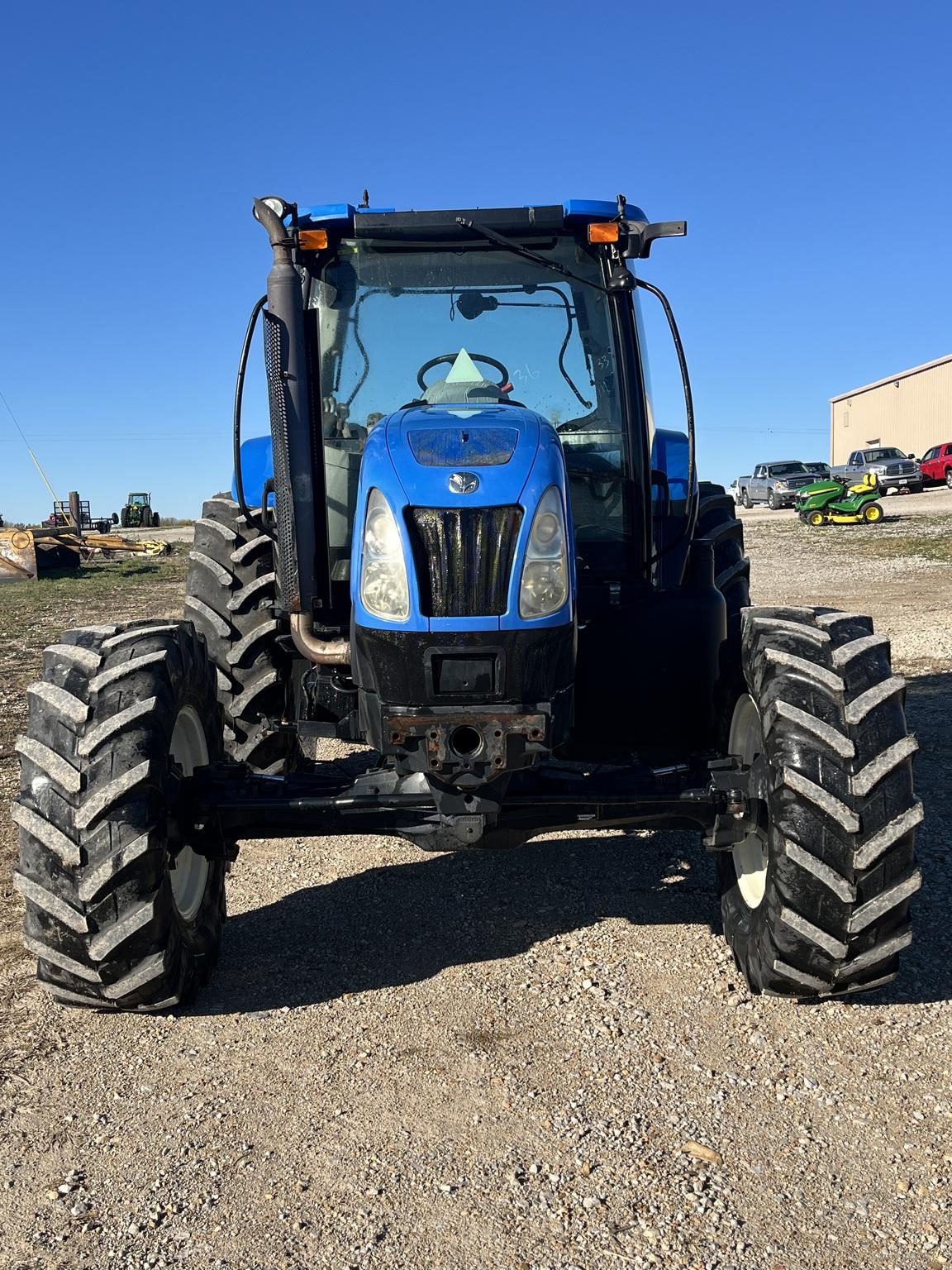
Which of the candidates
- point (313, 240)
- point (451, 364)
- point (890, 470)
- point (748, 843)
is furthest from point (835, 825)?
point (890, 470)

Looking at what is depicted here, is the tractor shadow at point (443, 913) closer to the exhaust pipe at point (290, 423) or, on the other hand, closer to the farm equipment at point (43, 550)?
the exhaust pipe at point (290, 423)

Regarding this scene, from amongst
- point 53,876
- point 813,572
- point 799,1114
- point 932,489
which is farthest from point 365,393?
point 932,489

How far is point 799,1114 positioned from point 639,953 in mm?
1145

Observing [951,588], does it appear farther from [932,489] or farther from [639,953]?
[932,489]

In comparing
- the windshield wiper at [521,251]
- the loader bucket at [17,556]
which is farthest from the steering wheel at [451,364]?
the loader bucket at [17,556]

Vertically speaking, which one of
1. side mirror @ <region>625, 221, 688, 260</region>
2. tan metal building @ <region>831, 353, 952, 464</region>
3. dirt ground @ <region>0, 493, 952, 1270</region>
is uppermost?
tan metal building @ <region>831, 353, 952, 464</region>

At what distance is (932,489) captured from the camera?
129 feet

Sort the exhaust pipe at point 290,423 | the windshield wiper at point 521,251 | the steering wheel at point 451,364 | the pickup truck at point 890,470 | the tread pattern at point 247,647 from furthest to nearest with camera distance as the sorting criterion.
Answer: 1. the pickup truck at point 890,470
2. the tread pattern at point 247,647
3. the steering wheel at point 451,364
4. the windshield wiper at point 521,251
5. the exhaust pipe at point 290,423

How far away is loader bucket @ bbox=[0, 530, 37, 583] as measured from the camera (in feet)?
72.2

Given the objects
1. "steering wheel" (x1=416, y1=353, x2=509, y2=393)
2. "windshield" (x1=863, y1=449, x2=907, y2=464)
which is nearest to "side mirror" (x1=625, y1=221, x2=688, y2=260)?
"steering wheel" (x1=416, y1=353, x2=509, y2=393)

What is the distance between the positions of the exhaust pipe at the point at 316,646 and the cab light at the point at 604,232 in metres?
1.79

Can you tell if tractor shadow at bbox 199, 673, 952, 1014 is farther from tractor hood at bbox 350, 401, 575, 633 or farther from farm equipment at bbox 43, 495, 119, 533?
farm equipment at bbox 43, 495, 119, 533

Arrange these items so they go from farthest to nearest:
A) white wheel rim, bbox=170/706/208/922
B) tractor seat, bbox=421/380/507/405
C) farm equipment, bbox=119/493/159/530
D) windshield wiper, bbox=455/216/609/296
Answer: farm equipment, bbox=119/493/159/530, tractor seat, bbox=421/380/507/405, windshield wiper, bbox=455/216/609/296, white wheel rim, bbox=170/706/208/922

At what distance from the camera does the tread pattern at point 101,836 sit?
3521 mm
